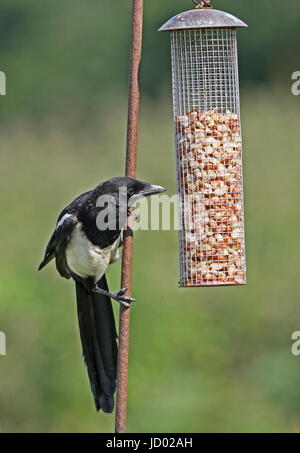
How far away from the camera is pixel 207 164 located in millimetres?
4480

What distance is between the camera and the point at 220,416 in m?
6.13

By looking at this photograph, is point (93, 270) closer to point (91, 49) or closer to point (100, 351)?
point (100, 351)

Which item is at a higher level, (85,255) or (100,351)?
(85,255)

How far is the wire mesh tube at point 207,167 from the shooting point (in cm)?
447

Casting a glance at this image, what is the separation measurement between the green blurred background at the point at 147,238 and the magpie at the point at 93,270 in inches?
46.9

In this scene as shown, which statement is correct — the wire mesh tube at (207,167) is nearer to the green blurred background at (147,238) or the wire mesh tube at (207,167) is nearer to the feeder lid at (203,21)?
the feeder lid at (203,21)

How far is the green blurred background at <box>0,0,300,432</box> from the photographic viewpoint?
617 cm

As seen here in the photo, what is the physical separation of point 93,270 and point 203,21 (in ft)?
3.96

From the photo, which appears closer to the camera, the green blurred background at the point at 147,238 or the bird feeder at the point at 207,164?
the bird feeder at the point at 207,164

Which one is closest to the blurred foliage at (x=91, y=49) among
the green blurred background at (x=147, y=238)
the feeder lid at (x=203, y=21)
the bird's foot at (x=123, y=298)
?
the green blurred background at (x=147, y=238)

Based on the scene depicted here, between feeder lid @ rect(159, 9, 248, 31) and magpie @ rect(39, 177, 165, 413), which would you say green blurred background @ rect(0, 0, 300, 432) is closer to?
magpie @ rect(39, 177, 165, 413)

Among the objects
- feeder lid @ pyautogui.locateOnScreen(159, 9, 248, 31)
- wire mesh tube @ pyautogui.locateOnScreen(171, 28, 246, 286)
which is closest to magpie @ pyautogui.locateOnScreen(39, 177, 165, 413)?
wire mesh tube @ pyautogui.locateOnScreen(171, 28, 246, 286)

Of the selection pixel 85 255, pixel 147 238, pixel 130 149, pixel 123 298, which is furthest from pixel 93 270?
pixel 147 238

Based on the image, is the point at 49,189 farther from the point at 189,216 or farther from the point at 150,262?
the point at 189,216
